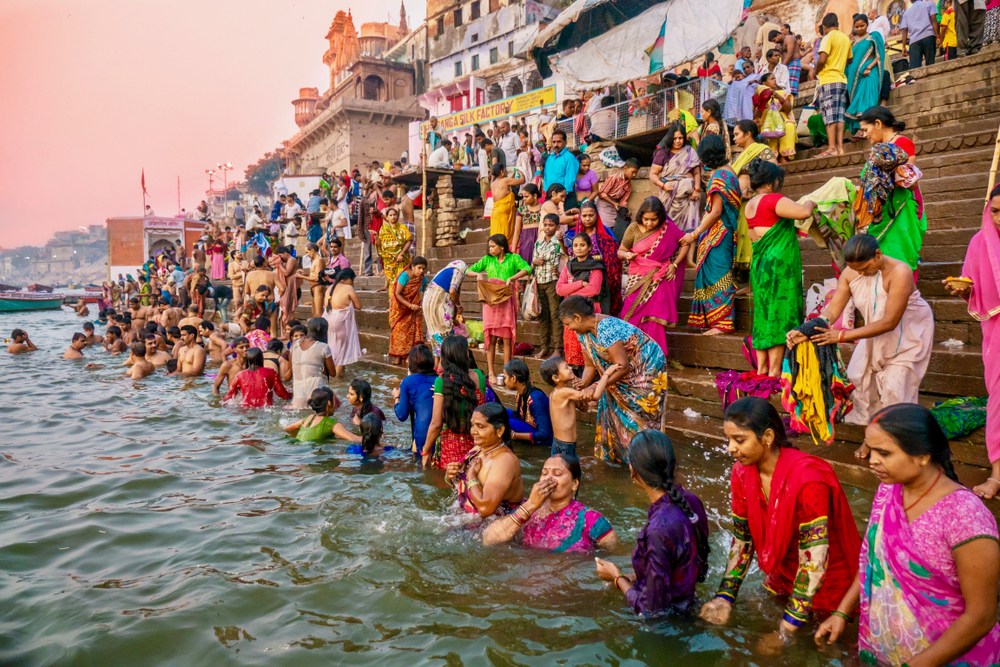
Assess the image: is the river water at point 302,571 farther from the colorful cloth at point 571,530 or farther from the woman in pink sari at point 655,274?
the woman in pink sari at point 655,274

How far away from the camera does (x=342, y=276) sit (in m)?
9.52

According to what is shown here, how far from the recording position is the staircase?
4.50 m

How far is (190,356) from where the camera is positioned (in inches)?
410

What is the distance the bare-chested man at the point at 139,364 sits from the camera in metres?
10.9

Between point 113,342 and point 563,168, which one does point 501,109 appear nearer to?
point 113,342

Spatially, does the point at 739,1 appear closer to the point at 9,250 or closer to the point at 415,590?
the point at 415,590

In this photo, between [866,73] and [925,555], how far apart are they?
7608 millimetres

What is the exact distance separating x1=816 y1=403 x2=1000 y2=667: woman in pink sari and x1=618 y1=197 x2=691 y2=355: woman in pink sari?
3677mm

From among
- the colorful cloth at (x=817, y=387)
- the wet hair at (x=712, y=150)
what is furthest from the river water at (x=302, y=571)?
the wet hair at (x=712, y=150)

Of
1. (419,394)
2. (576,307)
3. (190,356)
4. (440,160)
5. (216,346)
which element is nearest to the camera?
(576,307)

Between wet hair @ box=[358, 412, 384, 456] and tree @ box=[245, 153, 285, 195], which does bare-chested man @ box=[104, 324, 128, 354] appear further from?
→ tree @ box=[245, 153, 285, 195]

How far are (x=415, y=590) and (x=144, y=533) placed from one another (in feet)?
7.48

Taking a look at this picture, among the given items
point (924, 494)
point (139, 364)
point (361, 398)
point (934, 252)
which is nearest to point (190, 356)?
point (139, 364)

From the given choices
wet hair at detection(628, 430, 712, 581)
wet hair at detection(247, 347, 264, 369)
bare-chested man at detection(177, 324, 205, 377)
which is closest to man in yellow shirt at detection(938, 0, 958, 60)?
wet hair at detection(628, 430, 712, 581)
